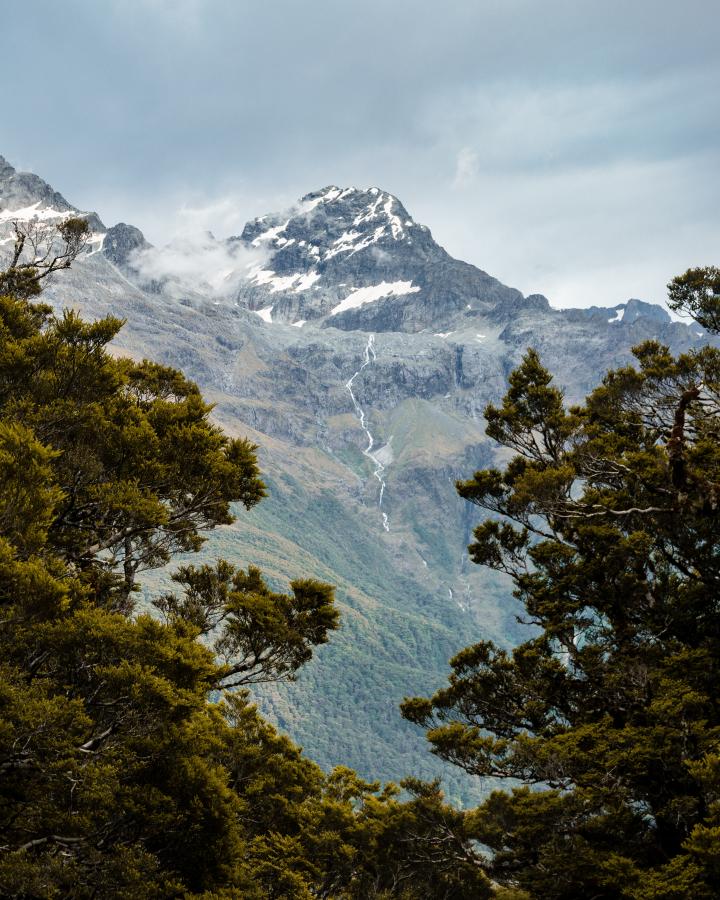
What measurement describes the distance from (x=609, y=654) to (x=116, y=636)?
1250cm

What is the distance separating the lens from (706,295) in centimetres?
2408

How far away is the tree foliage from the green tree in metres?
3.68

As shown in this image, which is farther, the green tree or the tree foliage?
the green tree

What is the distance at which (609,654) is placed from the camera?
18844mm

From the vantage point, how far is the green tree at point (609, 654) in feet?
48.0

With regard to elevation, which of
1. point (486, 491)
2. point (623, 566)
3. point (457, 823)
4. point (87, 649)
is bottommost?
point (87, 649)

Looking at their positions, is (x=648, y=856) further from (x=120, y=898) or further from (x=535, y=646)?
(x=120, y=898)

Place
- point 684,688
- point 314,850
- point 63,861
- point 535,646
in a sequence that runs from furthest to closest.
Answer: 1. point 314,850
2. point 535,646
3. point 684,688
4. point 63,861

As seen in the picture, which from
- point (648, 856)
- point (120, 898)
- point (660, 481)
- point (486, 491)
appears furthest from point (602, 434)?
point (120, 898)

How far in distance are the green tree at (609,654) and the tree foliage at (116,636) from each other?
3.68 m

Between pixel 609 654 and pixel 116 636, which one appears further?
pixel 609 654

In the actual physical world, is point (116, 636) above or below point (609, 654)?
below

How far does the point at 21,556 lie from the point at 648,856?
1382 centimetres

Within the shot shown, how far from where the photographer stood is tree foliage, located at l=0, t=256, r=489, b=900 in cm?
1160
